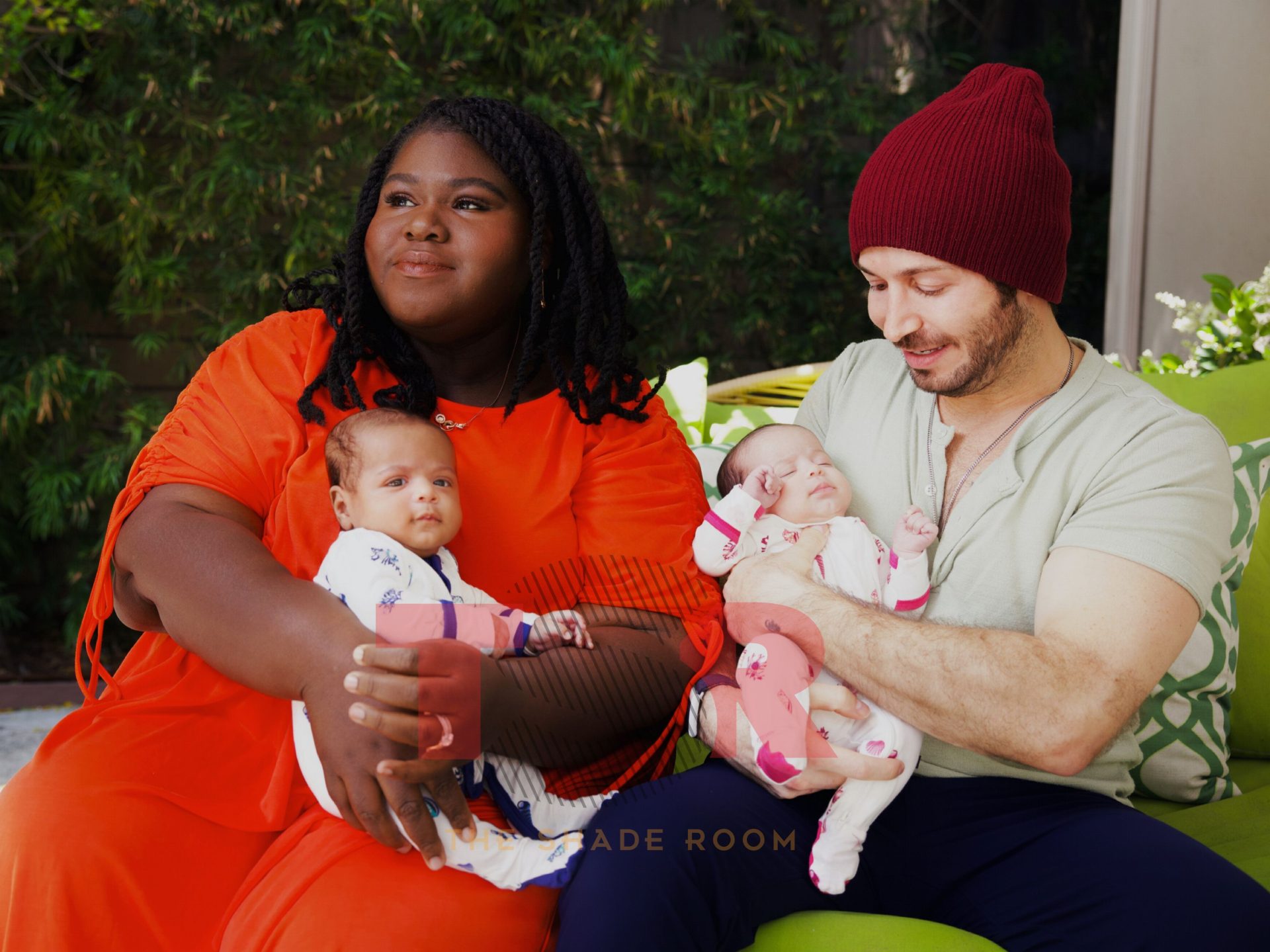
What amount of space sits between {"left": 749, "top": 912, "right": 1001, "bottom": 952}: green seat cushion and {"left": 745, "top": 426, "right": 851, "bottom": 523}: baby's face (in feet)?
1.81

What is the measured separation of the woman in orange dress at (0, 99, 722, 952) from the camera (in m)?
1.27

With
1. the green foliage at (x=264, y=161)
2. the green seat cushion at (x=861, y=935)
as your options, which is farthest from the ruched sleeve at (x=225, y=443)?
the green foliage at (x=264, y=161)

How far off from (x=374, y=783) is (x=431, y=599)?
23 cm

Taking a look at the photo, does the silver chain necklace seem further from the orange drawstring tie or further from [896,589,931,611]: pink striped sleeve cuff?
the orange drawstring tie

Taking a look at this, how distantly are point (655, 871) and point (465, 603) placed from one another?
0.41m

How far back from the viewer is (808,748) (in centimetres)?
141

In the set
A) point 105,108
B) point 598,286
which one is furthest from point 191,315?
point 598,286

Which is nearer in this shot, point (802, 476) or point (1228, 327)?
point (802, 476)

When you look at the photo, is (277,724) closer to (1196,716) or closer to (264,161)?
(1196,716)

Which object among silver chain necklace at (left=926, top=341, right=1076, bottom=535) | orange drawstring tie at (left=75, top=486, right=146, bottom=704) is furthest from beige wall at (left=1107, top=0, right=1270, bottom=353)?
orange drawstring tie at (left=75, top=486, right=146, bottom=704)

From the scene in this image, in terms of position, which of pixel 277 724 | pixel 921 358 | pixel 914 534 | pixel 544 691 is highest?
pixel 921 358

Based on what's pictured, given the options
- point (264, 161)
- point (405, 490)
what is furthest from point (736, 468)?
point (264, 161)

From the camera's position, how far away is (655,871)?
1.27 metres

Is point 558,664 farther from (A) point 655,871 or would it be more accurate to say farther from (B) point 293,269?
(B) point 293,269
